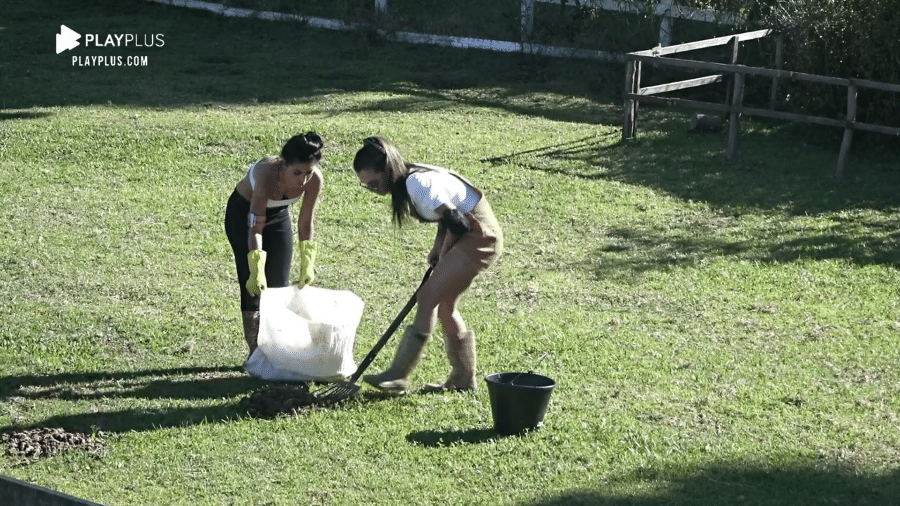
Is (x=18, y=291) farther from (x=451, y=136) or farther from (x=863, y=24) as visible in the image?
(x=863, y=24)

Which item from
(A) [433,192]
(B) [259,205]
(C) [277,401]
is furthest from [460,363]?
(B) [259,205]

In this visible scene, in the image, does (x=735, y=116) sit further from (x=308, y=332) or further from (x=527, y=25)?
(x=308, y=332)

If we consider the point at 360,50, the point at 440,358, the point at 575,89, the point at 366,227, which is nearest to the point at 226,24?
the point at 360,50

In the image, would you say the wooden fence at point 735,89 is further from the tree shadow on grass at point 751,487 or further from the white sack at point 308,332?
the white sack at point 308,332

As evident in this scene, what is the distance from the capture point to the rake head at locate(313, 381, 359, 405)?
6727 millimetres

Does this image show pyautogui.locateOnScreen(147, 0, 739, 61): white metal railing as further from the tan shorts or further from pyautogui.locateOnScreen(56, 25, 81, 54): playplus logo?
the tan shorts

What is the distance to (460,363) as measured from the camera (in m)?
6.93

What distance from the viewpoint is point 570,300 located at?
8938 mm

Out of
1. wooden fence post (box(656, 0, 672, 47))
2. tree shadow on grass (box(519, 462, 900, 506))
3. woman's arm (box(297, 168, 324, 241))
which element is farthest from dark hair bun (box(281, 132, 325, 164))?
wooden fence post (box(656, 0, 672, 47))

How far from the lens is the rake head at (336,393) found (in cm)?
673

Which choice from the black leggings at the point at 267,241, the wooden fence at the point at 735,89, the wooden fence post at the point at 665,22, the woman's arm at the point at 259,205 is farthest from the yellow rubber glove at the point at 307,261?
the wooden fence post at the point at 665,22

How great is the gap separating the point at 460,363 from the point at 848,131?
722 cm

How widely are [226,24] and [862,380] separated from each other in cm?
1607

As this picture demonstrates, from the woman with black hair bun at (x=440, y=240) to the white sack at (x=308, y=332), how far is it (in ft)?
1.12
